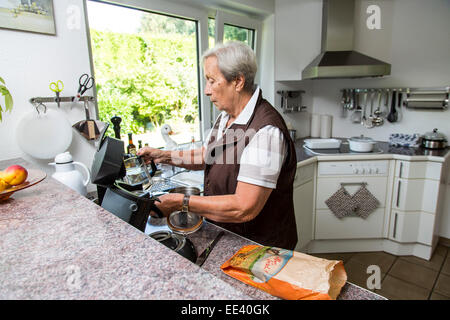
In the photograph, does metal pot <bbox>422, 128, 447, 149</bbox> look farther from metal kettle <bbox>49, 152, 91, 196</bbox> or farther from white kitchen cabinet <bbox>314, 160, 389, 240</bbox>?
metal kettle <bbox>49, 152, 91, 196</bbox>

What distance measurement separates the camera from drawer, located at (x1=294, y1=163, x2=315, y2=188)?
2119mm

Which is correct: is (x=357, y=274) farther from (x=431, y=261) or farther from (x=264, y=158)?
(x=264, y=158)

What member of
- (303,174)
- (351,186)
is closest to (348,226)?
(351,186)

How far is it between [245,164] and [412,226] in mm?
2114

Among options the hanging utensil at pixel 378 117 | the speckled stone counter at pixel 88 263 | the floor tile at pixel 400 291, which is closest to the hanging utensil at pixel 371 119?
the hanging utensil at pixel 378 117

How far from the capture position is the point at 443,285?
6.72 ft

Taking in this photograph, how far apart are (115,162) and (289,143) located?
0.60m

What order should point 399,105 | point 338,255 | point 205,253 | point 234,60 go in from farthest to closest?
point 399,105 < point 338,255 < point 234,60 < point 205,253

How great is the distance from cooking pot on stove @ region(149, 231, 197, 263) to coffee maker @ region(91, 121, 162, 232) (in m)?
0.07

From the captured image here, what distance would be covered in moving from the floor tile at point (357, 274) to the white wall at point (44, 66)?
2.08 meters

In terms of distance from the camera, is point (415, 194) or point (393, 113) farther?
point (393, 113)
